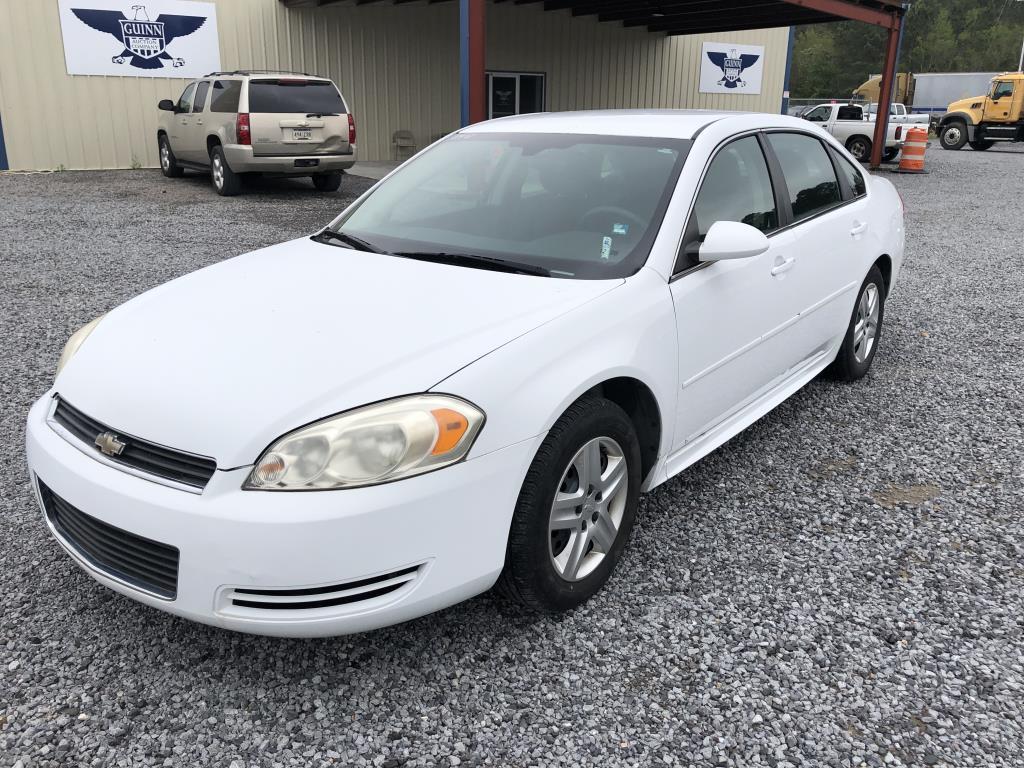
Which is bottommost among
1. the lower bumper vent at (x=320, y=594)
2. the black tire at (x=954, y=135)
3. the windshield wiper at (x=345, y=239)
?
the black tire at (x=954, y=135)

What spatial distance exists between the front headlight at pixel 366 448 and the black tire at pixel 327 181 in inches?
492

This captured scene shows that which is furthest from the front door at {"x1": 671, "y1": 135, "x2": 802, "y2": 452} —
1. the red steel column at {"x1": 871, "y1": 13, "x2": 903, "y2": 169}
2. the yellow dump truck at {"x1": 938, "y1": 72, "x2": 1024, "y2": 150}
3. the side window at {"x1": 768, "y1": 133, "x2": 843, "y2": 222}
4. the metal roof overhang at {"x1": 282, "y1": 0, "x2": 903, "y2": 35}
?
the yellow dump truck at {"x1": 938, "y1": 72, "x2": 1024, "y2": 150}

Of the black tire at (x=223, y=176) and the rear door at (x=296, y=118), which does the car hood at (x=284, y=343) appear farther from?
the black tire at (x=223, y=176)

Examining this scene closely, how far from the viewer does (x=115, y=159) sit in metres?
16.4

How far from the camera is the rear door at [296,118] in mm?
12484

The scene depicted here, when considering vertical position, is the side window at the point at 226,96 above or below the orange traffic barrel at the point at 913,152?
above

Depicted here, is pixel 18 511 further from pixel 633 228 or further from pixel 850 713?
pixel 850 713

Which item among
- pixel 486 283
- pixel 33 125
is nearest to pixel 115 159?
pixel 33 125

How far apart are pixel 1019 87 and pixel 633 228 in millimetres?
31708

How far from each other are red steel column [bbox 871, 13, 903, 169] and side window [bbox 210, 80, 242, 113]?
15.2 meters

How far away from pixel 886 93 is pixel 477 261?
20.8m

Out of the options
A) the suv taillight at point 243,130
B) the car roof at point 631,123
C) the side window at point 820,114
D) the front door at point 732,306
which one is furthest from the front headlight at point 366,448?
the side window at point 820,114

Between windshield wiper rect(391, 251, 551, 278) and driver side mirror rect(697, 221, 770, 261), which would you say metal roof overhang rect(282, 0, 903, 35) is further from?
windshield wiper rect(391, 251, 551, 278)

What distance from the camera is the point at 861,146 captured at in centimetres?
2309
